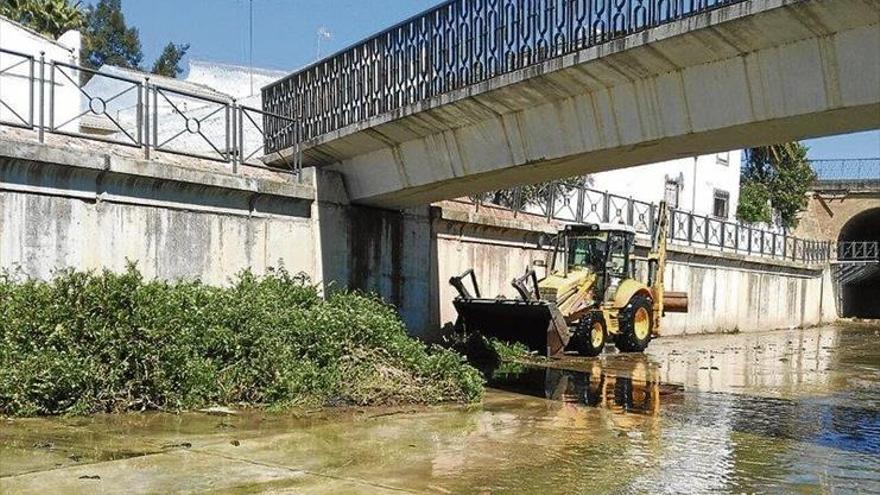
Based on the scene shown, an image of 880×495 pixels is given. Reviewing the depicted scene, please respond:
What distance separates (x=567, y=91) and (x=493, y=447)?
202 inches

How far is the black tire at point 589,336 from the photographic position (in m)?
18.3

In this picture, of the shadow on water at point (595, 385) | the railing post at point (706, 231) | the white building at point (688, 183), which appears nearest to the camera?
the shadow on water at point (595, 385)

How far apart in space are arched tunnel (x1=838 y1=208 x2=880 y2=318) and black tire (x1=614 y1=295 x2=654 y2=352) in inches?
1104

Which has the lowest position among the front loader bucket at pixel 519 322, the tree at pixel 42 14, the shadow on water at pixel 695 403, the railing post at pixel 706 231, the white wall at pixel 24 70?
the shadow on water at pixel 695 403

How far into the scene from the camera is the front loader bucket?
1712 cm

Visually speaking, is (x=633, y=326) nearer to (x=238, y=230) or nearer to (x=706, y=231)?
(x=238, y=230)

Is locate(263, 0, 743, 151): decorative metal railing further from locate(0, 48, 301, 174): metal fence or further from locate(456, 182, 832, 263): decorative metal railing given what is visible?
locate(456, 182, 832, 263): decorative metal railing

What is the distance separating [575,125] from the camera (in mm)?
12102

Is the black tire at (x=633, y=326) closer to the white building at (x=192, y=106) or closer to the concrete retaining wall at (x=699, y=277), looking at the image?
the concrete retaining wall at (x=699, y=277)

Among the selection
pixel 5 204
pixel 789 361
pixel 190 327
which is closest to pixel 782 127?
pixel 190 327

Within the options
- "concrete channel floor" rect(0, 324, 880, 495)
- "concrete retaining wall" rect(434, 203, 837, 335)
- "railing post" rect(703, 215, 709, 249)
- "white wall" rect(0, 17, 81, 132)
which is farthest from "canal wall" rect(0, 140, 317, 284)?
"railing post" rect(703, 215, 709, 249)

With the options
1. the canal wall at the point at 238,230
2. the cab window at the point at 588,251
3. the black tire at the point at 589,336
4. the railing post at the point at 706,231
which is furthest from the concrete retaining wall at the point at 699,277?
the black tire at the point at 589,336

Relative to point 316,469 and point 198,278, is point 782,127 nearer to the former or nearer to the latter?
point 316,469

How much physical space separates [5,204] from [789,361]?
1737 cm
